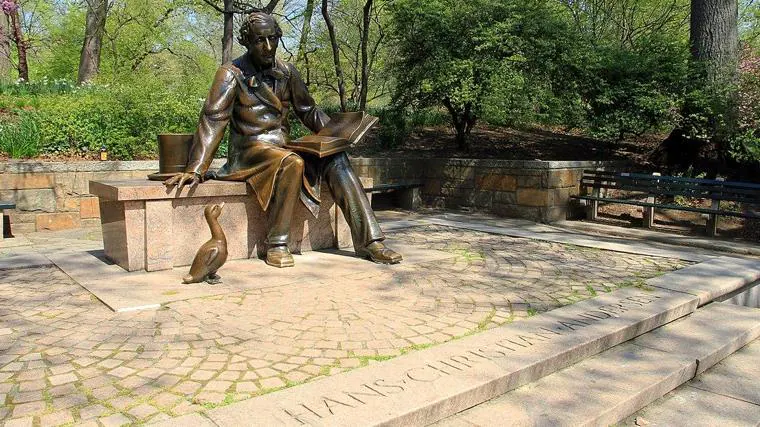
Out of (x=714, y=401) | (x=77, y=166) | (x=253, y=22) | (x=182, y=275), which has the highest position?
(x=253, y=22)

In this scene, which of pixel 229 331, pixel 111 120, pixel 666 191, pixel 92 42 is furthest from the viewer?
pixel 92 42

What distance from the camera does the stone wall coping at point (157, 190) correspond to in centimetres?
504

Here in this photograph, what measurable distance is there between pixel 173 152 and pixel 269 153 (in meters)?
0.92

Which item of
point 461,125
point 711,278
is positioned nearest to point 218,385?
point 711,278

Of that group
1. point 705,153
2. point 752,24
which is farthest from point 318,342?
point 752,24

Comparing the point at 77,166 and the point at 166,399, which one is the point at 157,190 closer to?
the point at 166,399

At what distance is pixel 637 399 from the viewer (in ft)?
10.8

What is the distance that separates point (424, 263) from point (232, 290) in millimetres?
2005

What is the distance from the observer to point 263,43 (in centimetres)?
555

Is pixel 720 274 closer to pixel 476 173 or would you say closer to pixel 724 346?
pixel 724 346

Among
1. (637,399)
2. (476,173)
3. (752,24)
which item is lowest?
(637,399)

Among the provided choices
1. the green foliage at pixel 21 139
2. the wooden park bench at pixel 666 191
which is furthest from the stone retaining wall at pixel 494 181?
the green foliage at pixel 21 139

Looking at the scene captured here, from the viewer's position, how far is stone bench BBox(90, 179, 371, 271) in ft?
17.0

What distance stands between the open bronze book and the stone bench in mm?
585
